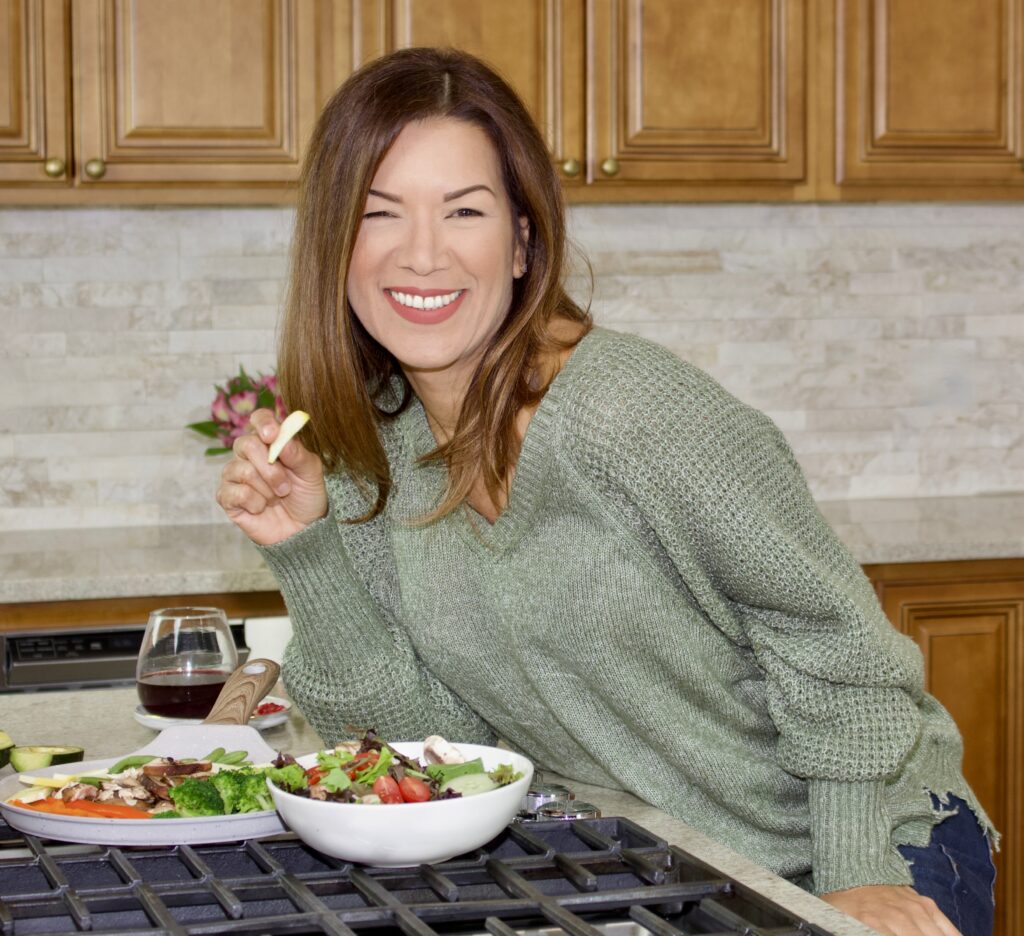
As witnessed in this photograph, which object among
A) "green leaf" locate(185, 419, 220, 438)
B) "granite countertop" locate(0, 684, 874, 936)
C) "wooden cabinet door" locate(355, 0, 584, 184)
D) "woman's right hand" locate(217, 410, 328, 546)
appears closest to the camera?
"granite countertop" locate(0, 684, 874, 936)

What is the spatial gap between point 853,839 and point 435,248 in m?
0.74

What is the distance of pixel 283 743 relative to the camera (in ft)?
4.99

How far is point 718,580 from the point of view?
1.48m

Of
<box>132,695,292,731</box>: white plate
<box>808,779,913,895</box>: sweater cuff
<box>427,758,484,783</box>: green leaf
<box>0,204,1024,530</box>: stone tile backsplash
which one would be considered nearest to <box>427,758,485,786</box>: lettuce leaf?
<box>427,758,484,783</box>: green leaf

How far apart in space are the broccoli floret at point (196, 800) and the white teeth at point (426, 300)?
67cm

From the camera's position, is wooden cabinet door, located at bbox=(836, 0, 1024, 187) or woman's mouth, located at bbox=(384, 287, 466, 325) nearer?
woman's mouth, located at bbox=(384, 287, 466, 325)

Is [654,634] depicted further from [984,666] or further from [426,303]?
[984,666]

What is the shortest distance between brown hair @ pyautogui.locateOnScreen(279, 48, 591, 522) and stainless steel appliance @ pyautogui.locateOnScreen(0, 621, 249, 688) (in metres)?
1.18

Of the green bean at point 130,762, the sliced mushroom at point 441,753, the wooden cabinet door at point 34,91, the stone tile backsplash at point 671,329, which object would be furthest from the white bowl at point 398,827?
the stone tile backsplash at point 671,329

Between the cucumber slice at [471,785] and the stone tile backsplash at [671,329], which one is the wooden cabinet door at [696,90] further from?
the cucumber slice at [471,785]

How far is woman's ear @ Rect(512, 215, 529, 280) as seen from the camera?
168cm

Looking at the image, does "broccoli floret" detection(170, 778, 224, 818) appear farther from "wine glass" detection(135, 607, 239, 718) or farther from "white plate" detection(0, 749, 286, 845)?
"wine glass" detection(135, 607, 239, 718)

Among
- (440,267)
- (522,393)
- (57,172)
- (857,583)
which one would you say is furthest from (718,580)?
(57,172)

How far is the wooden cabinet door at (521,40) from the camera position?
313cm
